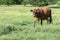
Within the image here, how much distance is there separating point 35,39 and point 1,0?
72.2 meters

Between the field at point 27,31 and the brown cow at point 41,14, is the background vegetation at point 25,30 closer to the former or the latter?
the field at point 27,31

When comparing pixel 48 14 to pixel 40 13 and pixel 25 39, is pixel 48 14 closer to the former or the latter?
pixel 40 13

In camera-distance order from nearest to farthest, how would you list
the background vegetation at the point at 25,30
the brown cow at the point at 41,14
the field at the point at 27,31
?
the field at the point at 27,31, the background vegetation at the point at 25,30, the brown cow at the point at 41,14

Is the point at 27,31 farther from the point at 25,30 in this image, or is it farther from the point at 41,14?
the point at 41,14

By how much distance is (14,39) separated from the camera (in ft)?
34.4

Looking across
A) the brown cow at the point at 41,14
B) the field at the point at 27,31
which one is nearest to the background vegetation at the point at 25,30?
the field at the point at 27,31

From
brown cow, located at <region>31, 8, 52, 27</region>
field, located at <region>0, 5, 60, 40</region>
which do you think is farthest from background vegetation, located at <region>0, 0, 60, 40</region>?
brown cow, located at <region>31, 8, 52, 27</region>

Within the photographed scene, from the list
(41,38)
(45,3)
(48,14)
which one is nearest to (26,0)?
(45,3)

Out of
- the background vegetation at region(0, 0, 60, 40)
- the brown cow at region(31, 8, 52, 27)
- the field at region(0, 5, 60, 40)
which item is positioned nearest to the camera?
the field at region(0, 5, 60, 40)

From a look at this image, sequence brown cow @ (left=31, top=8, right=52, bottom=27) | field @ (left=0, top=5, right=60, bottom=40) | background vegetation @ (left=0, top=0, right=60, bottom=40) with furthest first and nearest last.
Result: brown cow @ (left=31, top=8, right=52, bottom=27), background vegetation @ (left=0, top=0, right=60, bottom=40), field @ (left=0, top=5, right=60, bottom=40)

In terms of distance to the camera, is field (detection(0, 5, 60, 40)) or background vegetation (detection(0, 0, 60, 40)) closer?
field (detection(0, 5, 60, 40))

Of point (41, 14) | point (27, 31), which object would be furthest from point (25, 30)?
point (41, 14)

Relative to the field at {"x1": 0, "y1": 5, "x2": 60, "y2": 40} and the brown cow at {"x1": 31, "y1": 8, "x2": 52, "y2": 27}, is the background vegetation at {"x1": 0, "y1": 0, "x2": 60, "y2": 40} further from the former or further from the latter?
the brown cow at {"x1": 31, "y1": 8, "x2": 52, "y2": 27}

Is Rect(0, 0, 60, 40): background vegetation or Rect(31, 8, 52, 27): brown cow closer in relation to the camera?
Rect(0, 0, 60, 40): background vegetation
